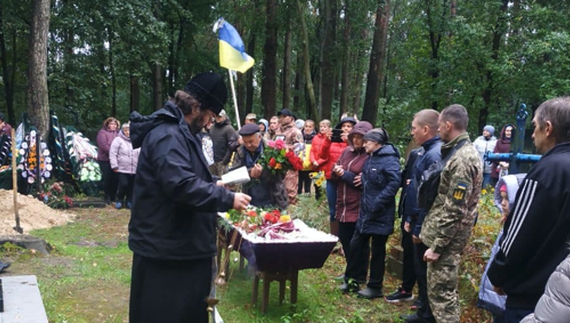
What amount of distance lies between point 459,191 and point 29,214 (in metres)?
8.14

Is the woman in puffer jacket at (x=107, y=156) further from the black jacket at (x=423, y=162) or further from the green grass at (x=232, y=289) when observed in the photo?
the black jacket at (x=423, y=162)

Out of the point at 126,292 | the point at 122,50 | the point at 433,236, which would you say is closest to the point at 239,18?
the point at 122,50

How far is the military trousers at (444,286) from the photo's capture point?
4.11 metres

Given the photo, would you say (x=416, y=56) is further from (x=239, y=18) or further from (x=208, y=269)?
(x=208, y=269)

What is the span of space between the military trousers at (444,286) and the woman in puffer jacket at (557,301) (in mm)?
2211

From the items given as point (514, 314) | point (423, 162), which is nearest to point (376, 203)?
point (423, 162)

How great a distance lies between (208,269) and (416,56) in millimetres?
23006

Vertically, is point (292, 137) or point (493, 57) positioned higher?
point (493, 57)

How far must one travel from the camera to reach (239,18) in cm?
1744

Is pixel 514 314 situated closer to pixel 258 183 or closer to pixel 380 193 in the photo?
pixel 380 193

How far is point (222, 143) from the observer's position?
9180mm

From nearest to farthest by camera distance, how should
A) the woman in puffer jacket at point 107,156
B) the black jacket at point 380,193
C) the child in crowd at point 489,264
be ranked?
the child in crowd at point 489,264 < the black jacket at point 380,193 < the woman in puffer jacket at point 107,156

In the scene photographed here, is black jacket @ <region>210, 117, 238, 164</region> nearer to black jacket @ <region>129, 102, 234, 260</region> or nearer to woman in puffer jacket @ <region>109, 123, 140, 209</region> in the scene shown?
woman in puffer jacket @ <region>109, 123, 140, 209</region>

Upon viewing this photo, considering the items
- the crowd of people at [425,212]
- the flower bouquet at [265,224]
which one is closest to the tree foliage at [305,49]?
the flower bouquet at [265,224]
